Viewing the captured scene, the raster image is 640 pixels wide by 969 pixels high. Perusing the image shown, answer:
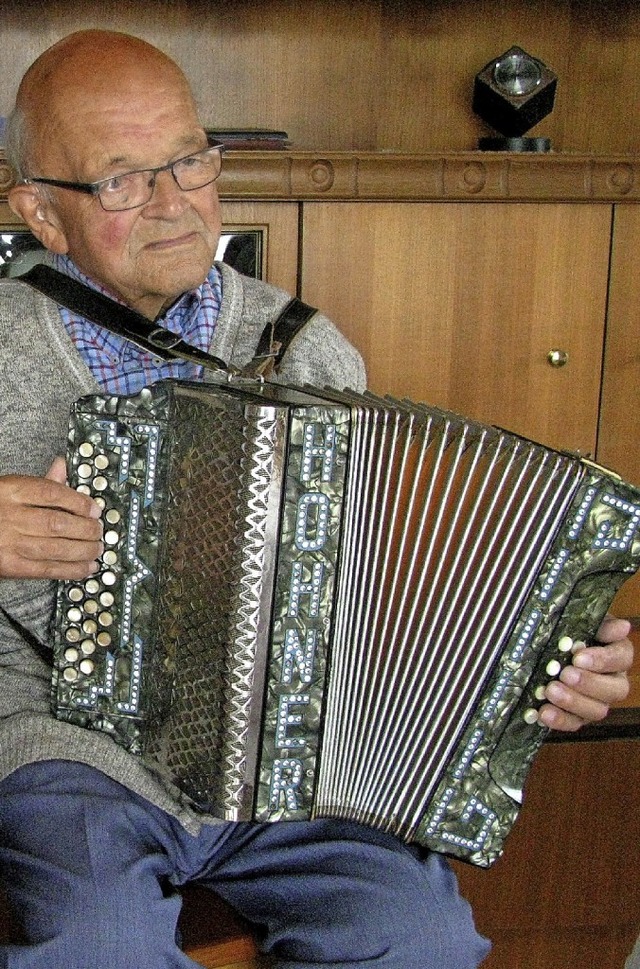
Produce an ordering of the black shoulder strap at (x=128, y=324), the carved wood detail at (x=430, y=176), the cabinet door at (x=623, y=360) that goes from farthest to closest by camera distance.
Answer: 1. the cabinet door at (x=623, y=360)
2. the carved wood detail at (x=430, y=176)
3. the black shoulder strap at (x=128, y=324)

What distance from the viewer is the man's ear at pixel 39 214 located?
5.13ft

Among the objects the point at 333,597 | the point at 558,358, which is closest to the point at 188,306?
the point at 333,597

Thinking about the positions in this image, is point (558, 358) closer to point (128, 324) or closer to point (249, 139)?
point (249, 139)

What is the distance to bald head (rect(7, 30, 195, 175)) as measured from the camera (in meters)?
1.49

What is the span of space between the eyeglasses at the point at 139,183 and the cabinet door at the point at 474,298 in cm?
60

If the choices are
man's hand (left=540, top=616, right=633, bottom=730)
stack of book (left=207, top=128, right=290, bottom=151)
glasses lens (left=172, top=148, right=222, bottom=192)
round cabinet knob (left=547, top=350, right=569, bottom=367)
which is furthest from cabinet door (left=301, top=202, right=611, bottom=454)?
man's hand (left=540, top=616, right=633, bottom=730)

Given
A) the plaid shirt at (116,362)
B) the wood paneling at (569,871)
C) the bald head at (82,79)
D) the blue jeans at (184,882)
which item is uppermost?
the bald head at (82,79)

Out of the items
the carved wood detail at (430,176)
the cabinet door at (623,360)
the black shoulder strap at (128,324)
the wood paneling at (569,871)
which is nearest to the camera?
the black shoulder strap at (128,324)

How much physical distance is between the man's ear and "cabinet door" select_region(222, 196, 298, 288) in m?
0.52

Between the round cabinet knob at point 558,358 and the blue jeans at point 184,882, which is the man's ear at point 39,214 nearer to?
the blue jeans at point 184,882

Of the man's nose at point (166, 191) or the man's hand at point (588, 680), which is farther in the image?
the man's nose at point (166, 191)

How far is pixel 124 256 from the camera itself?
59.6 inches

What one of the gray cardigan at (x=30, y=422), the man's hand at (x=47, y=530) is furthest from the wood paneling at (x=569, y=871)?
the man's hand at (x=47, y=530)

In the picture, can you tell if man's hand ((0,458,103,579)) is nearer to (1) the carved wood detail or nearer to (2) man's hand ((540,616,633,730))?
(2) man's hand ((540,616,633,730))
